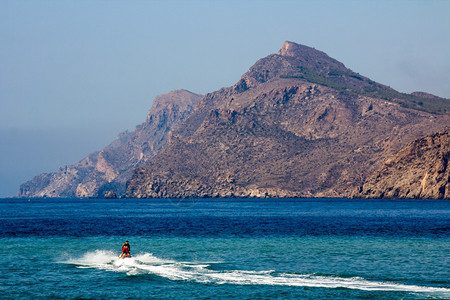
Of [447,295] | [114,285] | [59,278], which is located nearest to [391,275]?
[447,295]

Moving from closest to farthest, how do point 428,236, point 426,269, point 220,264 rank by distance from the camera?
point 426,269 < point 220,264 < point 428,236

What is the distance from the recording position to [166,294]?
46.2 metres

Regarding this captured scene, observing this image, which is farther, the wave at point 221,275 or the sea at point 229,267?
the wave at point 221,275

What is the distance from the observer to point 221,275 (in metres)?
53.3

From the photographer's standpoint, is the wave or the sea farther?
the wave

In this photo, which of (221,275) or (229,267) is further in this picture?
(229,267)

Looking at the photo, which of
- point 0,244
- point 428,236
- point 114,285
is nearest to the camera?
point 114,285

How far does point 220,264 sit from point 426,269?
19.3m

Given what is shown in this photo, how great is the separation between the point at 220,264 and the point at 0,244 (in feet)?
119

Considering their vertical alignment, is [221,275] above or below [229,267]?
below

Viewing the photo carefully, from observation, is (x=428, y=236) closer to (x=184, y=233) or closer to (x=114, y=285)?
(x=184, y=233)

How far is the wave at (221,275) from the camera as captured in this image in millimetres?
47719

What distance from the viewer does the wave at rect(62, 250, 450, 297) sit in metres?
47.7

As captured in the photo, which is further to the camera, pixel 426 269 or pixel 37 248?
pixel 37 248
